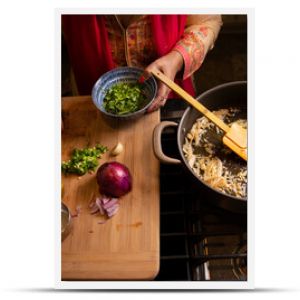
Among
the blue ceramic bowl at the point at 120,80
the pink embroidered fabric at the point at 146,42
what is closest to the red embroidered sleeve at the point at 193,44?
the pink embroidered fabric at the point at 146,42

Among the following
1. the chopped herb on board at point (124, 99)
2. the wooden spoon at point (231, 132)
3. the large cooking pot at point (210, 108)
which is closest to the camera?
the large cooking pot at point (210, 108)

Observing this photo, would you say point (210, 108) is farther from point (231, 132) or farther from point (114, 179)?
point (114, 179)

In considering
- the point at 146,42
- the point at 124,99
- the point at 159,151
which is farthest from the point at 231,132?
the point at 146,42

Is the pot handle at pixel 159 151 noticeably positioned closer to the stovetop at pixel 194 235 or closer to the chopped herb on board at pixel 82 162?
the stovetop at pixel 194 235

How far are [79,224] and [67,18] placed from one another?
22.8 inches

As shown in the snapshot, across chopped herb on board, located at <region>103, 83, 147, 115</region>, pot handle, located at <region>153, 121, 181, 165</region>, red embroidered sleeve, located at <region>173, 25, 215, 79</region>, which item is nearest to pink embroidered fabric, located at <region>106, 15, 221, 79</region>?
red embroidered sleeve, located at <region>173, 25, 215, 79</region>

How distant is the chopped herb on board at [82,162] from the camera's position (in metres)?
0.96

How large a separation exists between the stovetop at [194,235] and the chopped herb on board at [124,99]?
7.7 inches

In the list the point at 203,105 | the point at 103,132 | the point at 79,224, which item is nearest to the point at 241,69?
the point at 203,105

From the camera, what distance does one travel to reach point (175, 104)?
111cm

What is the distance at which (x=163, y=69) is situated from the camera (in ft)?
3.43

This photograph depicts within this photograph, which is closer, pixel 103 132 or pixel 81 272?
pixel 81 272

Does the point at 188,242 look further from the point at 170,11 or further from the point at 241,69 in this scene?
the point at 241,69

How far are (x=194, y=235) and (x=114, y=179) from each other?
22 cm
